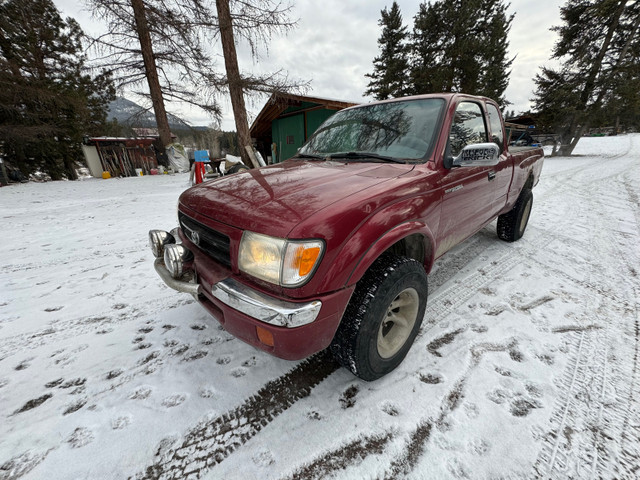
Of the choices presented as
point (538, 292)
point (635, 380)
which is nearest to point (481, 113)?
point (538, 292)

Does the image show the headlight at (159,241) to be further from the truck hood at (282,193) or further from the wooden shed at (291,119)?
the wooden shed at (291,119)

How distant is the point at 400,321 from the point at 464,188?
1246mm

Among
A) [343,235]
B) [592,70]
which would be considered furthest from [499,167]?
[592,70]

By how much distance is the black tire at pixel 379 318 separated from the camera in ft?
4.84

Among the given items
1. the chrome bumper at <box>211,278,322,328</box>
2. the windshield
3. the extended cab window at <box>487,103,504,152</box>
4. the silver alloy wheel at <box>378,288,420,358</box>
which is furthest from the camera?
the extended cab window at <box>487,103,504,152</box>

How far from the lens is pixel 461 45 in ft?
58.6

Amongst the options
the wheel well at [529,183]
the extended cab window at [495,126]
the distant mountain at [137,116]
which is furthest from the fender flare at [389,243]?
the distant mountain at [137,116]

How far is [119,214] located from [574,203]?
1019cm

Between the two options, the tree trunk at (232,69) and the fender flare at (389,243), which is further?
the tree trunk at (232,69)

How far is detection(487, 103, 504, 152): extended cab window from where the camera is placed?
2889 millimetres

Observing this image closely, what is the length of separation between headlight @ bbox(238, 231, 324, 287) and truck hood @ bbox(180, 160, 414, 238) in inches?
2.3

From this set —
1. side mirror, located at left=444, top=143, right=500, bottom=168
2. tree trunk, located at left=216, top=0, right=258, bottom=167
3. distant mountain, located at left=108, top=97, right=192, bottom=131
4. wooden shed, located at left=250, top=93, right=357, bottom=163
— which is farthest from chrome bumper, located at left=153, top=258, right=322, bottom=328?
distant mountain, located at left=108, top=97, right=192, bottom=131

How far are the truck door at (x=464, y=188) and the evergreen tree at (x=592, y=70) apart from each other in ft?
75.3

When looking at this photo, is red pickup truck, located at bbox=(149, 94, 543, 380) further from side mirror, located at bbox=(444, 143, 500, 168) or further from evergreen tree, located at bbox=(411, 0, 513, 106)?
evergreen tree, located at bbox=(411, 0, 513, 106)
